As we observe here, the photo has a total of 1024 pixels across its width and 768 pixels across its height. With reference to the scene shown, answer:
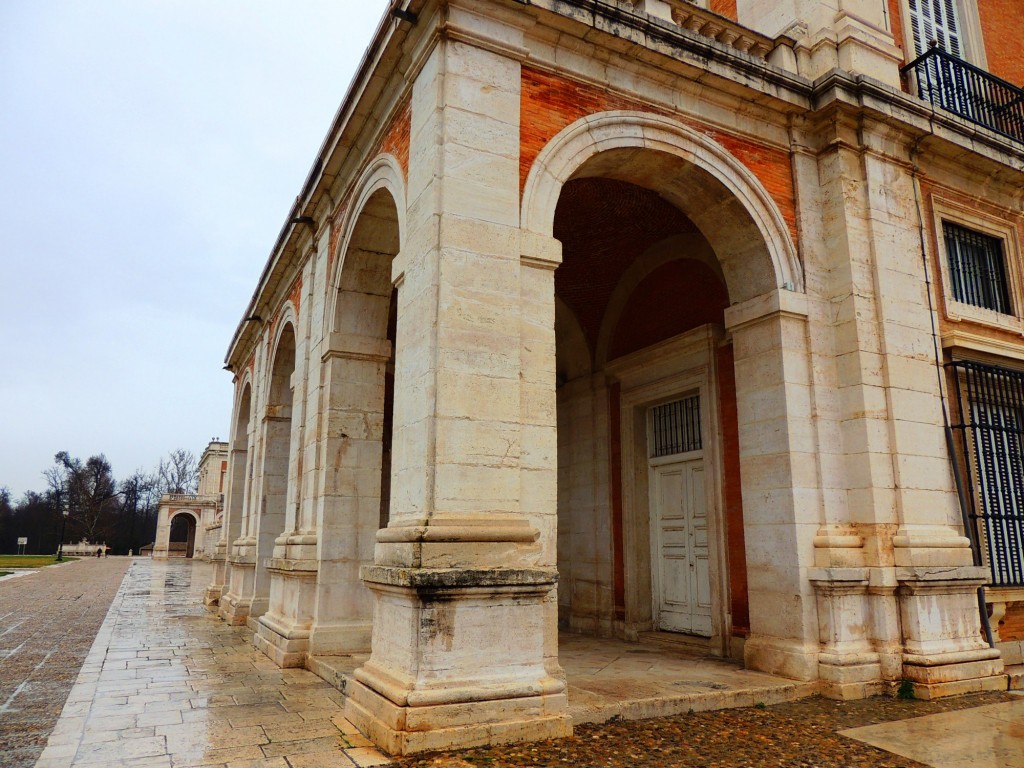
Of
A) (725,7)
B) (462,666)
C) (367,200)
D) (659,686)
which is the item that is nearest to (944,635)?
(659,686)

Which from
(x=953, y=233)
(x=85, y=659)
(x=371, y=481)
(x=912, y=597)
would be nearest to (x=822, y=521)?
(x=912, y=597)

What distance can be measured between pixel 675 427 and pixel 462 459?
4.79 m

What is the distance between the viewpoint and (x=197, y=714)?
5.36 m

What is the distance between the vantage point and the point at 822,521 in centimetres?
652

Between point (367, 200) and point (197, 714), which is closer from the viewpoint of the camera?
point (197, 714)

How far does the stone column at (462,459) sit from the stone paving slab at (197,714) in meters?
0.44

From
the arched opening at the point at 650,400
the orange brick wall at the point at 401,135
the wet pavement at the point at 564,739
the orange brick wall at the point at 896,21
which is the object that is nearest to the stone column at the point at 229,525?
the wet pavement at the point at 564,739

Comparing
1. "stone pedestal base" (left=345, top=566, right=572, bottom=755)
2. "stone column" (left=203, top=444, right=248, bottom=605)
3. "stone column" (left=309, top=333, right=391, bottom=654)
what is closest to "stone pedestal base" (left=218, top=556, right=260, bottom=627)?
"stone column" (left=203, top=444, right=248, bottom=605)

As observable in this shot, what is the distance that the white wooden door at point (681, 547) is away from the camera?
333 inches

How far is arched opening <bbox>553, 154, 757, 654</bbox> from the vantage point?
24.5 ft

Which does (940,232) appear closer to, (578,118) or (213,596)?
(578,118)

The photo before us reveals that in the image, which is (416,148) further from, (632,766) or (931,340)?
(931,340)

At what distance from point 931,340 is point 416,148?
211 inches

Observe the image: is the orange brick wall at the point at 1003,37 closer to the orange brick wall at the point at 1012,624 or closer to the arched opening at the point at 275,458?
the orange brick wall at the point at 1012,624
